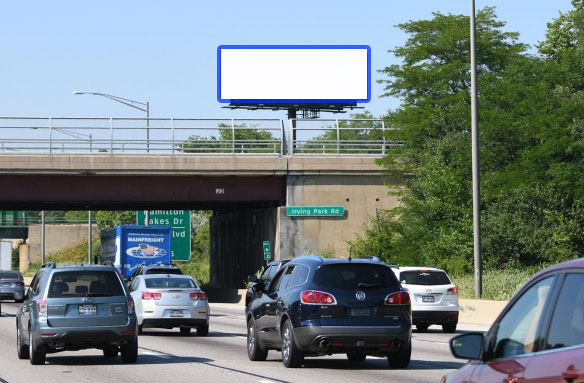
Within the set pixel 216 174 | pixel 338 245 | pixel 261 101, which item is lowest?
pixel 338 245

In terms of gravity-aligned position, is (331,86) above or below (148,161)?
above

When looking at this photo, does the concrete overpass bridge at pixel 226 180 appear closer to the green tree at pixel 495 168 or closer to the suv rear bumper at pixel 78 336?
the green tree at pixel 495 168

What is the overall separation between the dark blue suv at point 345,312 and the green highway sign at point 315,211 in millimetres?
35800

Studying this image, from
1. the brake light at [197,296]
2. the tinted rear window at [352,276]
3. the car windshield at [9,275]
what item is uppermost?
the tinted rear window at [352,276]

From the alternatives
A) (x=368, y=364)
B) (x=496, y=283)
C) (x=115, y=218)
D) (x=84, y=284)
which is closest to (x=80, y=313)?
(x=84, y=284)

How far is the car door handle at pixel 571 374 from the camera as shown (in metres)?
5.38

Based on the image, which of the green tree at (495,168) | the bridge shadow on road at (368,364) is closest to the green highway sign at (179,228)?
the green tree at (495,168)

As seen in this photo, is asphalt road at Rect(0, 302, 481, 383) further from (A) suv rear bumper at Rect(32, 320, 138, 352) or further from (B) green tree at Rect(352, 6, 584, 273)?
(B) green tree at Rect(352, 6, 584, 273)

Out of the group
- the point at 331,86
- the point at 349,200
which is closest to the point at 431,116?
the point at 349,200

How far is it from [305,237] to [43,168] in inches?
487

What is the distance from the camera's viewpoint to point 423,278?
30.0 m

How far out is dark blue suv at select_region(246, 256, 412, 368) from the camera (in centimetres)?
1714

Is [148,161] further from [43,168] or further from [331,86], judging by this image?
[331,86]

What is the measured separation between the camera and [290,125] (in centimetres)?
5603
